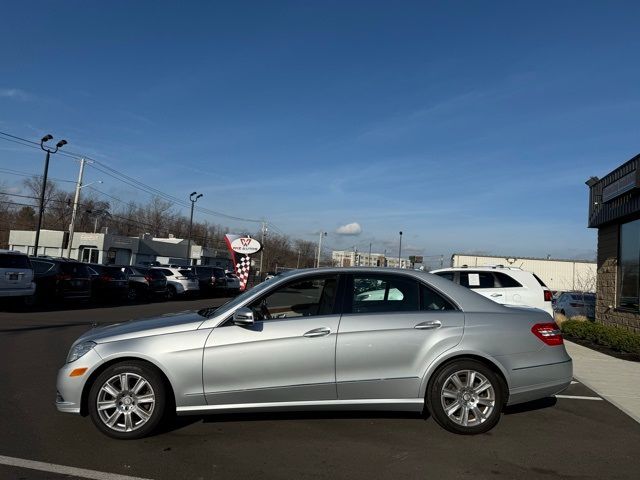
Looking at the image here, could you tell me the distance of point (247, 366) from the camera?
502cm

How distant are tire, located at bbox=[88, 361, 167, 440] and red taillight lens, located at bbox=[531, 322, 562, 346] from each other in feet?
12.1

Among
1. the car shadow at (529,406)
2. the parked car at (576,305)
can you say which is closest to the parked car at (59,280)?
the car shadow at (529,406)

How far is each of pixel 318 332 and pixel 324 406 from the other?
0.70 m

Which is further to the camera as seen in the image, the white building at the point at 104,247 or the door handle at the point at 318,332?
the white building at the point at 104,247

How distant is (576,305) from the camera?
855 inches

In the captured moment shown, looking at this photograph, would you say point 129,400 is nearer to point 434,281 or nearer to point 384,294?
point 384,294

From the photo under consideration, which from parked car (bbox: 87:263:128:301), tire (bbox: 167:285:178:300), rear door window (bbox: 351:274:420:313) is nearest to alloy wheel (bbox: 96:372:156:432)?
rear door window (bbox: 351:274:420:313)

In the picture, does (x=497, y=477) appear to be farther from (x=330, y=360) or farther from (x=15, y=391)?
(x=15, y=391)

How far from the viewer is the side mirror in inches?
196

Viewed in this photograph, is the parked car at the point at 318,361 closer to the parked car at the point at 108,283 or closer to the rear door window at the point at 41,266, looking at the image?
the rear door window at the point at 41,266

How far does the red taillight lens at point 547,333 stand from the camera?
18.0 feet

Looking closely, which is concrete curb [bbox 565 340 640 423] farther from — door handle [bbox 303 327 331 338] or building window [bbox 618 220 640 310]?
door handle [bbox 303 327 331 338]

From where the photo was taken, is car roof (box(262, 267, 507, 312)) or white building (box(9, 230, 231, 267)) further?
white building (box(9, 230, 231, 267))

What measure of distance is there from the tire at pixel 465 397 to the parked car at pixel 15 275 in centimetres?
1496
